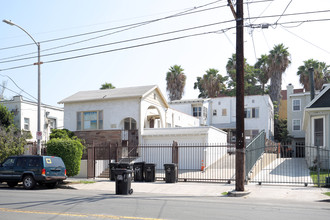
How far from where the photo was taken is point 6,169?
17.0 metres

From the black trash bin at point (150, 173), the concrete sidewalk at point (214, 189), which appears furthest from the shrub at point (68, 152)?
the black trash bin at point (150, 173)

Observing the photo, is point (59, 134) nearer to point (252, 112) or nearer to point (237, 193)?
point (237, 193)

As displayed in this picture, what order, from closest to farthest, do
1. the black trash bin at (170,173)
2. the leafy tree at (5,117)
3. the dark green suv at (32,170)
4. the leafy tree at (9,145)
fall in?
the dark green suv at (32,170) → the black trash bin at (170,173) → the leafy tree at (9,145) → the leafy tree at (5,117)

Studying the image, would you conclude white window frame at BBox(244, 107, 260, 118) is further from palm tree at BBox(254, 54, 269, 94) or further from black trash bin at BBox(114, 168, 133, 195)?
black trash bin at BBox(114, 168, 133, 195)

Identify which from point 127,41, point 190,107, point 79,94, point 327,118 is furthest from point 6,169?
point 190,107

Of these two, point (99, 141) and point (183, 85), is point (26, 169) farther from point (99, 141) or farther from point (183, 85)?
point (183, 85)

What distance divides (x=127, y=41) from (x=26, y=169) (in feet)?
25.7

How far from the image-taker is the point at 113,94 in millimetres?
28547

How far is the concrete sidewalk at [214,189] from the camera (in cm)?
1381

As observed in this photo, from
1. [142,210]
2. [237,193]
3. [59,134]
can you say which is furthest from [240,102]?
[59,134]

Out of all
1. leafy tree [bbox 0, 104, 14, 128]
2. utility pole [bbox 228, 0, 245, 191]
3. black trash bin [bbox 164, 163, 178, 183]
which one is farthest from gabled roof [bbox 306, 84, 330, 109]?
leafy tree [bbox 0, 104, 14, 128]

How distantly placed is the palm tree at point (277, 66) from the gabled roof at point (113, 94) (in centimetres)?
2706

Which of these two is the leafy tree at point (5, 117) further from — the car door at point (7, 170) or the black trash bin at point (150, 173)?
the black trash bin at point (150, 173)

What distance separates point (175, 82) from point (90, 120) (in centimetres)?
3004
